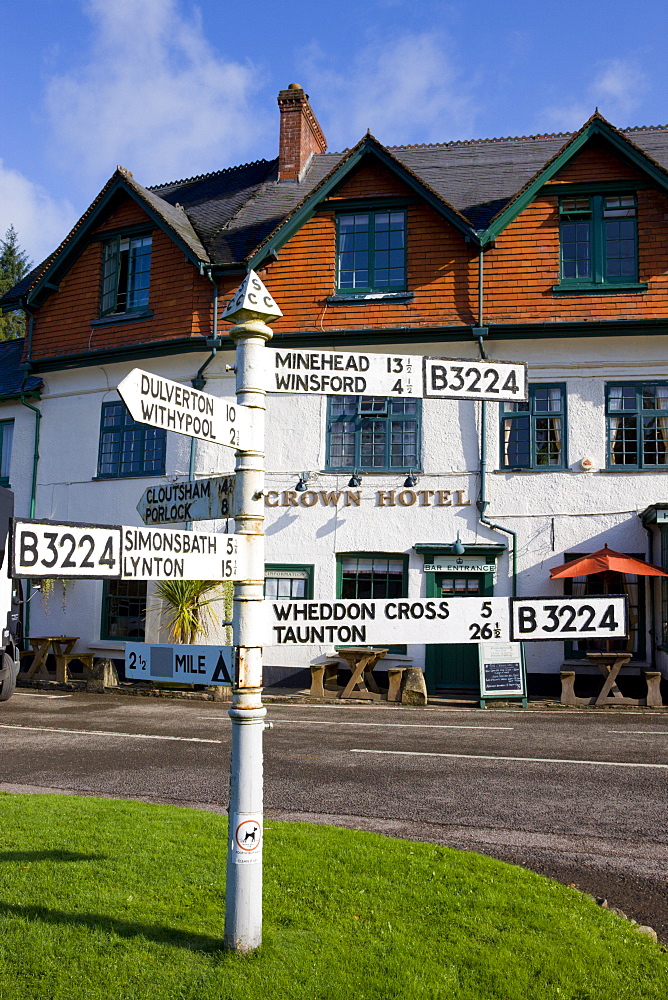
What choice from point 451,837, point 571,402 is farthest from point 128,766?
point 571,402

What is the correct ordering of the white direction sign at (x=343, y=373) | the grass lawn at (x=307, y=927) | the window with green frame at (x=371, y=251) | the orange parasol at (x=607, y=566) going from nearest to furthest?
1. the grass lawn at (x=307, y=927)
2. the white direction sign at (x=343, y=373)
3. the orange parasol at (x=607, y=566)
4. the window with green frame at (x=371, y=251)

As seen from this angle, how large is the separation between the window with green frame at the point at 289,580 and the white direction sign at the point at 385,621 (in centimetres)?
1337

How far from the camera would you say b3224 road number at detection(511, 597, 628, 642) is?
473 centimetres

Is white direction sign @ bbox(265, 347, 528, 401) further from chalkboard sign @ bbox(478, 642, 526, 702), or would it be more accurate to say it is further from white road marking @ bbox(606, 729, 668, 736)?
chalkboard sign @ bbox(478, 642, 526, 702)

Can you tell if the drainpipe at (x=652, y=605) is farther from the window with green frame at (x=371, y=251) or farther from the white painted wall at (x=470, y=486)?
the window with green frame at (x=371, y=251)

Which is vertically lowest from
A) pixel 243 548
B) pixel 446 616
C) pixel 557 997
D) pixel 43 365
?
pixel 557 997

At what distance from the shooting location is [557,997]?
13.6 feet

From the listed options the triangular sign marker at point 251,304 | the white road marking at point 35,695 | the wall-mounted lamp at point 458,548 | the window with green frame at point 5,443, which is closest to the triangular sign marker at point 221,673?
the triangular sign marker at point 251,304

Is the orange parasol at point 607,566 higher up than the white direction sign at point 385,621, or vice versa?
the orange parasol at point 607,566

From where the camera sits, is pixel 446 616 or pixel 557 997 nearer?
pixel 557 997

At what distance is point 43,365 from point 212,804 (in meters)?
15.5

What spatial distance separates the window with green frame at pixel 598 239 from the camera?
1788 centimetres

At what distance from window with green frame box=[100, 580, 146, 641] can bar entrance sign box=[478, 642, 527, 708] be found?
7686mm

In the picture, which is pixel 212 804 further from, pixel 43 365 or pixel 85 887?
pixel 43 365
